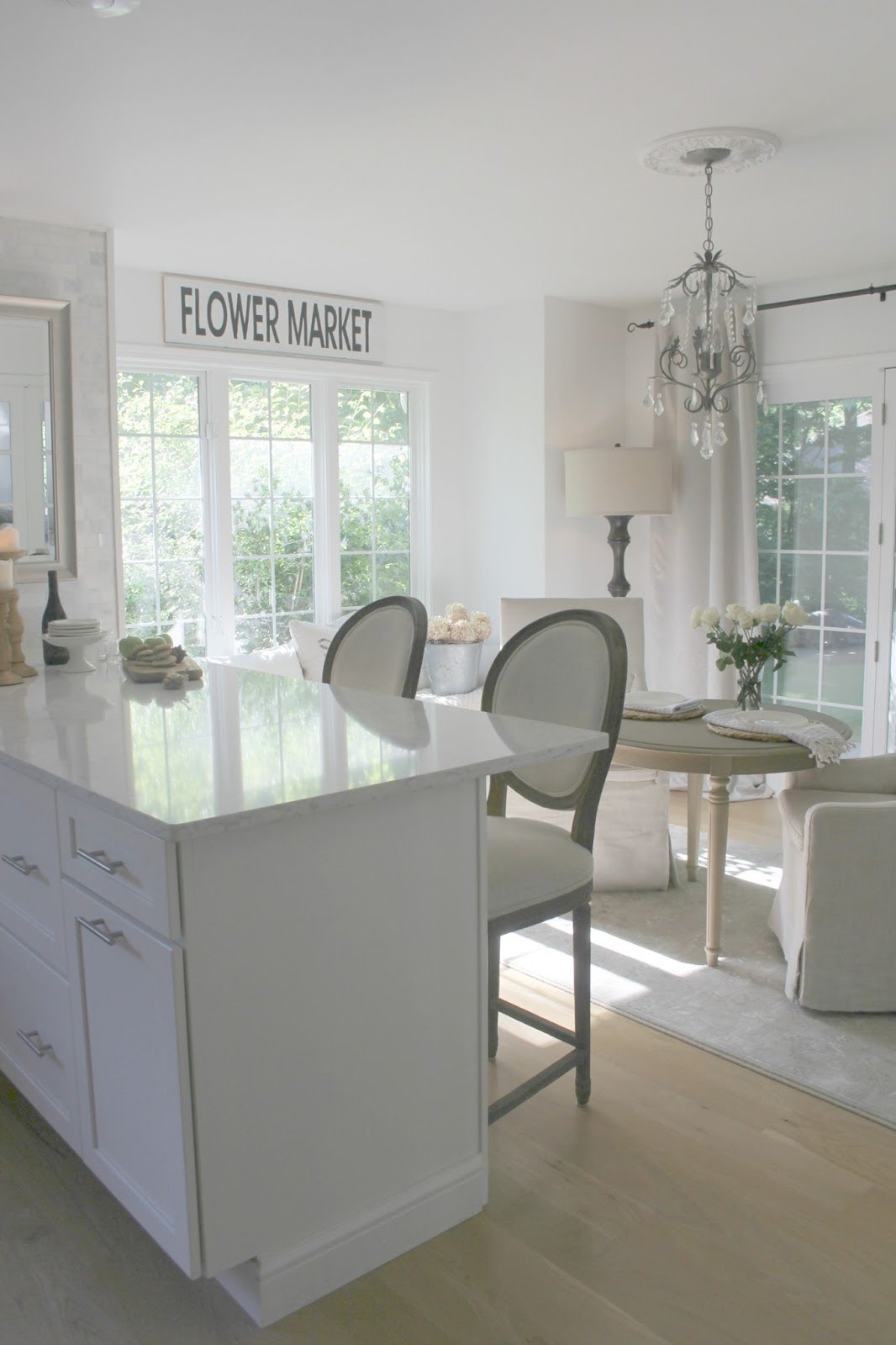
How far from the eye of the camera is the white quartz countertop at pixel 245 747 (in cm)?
163

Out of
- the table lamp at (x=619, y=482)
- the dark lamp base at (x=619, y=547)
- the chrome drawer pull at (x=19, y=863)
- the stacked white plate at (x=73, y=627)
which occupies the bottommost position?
the chrome drawer pull at (x=19, y=863)

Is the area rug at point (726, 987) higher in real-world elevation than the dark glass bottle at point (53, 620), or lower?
lower

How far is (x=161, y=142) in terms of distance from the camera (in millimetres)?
3115

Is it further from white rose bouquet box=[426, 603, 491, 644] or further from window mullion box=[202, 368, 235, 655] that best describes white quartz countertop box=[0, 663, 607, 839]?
white rose bouquet box=[426, 603, 491, 644]

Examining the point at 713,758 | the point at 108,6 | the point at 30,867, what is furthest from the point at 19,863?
the point at 713,758

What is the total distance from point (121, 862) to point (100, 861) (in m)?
0.07

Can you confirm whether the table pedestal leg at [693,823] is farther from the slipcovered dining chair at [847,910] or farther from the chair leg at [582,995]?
the chair leg at [582,995]

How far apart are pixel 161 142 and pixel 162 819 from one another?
2365mm

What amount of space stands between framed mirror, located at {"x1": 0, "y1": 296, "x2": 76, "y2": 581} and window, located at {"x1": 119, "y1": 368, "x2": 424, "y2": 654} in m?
0.70

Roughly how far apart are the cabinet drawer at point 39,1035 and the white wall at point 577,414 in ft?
12.3

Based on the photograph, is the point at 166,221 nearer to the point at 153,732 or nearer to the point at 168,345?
the point at 168,345

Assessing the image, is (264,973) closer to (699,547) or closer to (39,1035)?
(39,1035)

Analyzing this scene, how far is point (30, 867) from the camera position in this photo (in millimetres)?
2057

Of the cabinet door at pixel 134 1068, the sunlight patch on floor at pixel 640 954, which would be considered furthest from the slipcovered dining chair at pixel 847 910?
the cabinet door at pixel 134 1068
